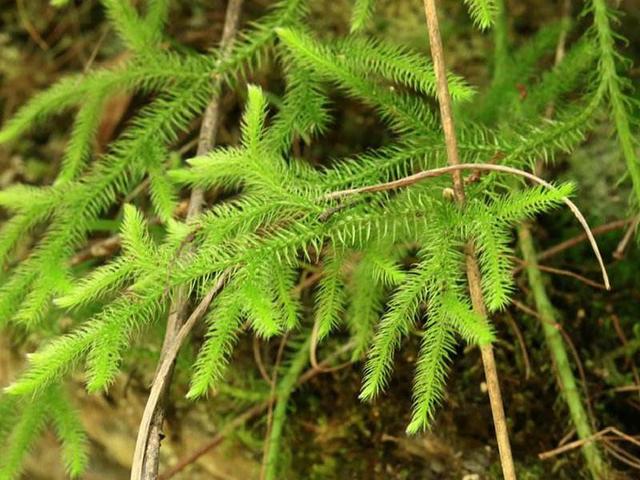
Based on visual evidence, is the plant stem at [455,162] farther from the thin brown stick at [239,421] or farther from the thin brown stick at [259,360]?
the thin brown stick at [259,360]

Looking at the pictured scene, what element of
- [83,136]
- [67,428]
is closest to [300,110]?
[83,136]

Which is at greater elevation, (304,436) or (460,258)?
(460,258)

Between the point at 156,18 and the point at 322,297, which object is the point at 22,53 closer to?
the point at 156,18

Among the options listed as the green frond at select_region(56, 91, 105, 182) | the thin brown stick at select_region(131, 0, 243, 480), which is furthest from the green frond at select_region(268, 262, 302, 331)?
the green frond at select_region(56, 91, 105, 182)

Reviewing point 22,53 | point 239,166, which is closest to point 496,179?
point 239,166

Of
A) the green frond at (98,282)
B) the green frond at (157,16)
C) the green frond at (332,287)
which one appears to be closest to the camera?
the green frond at (98,282)

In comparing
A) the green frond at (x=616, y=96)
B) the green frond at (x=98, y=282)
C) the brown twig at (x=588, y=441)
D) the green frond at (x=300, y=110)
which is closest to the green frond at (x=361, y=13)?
the green frond at (x=300, y=110)
